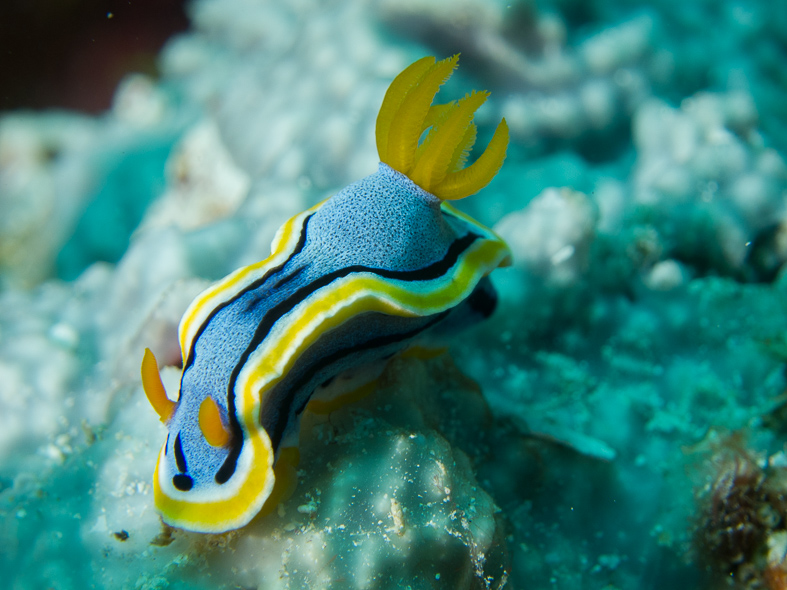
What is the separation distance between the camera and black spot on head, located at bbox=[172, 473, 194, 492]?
1993mm

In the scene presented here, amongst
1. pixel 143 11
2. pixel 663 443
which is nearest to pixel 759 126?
pixel 663 443

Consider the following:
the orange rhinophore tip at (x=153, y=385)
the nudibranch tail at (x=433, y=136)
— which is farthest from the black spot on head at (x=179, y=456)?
the nudibranch tail at (x=433, y=136)

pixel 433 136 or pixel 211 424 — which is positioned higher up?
pixel 433 136

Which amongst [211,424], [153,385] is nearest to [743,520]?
[211,424]

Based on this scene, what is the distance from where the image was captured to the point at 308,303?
2021 millimetres

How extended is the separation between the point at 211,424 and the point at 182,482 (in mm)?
304

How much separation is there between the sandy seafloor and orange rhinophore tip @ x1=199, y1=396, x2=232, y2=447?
0.38 meters

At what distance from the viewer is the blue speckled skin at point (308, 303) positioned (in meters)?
2.00

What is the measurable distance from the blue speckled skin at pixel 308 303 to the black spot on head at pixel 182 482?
2 cm

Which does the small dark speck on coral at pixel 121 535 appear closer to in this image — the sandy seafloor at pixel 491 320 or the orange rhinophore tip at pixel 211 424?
the sandy seafloor at pixel 491 320

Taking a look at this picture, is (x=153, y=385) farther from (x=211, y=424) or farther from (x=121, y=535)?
(x=121, y=535)

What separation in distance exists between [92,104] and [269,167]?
2779mm

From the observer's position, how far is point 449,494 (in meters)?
2.09

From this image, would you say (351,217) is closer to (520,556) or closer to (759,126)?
(520,556)
